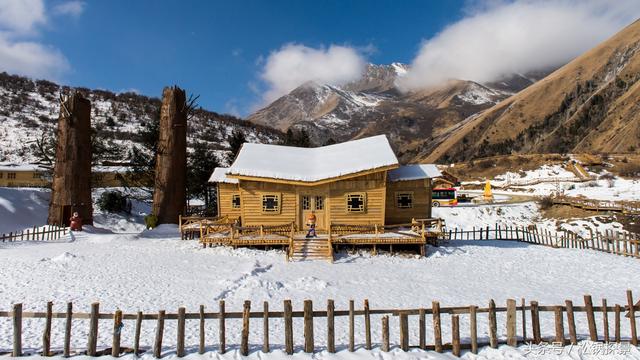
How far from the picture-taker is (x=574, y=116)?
12131cm

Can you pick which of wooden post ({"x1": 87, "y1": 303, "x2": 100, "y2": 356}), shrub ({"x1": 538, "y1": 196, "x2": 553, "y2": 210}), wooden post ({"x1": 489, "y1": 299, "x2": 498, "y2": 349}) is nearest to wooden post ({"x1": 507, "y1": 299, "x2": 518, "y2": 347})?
wooden post ({"x1": 489, "y1": 299, "x2": 498, "y2": 349})

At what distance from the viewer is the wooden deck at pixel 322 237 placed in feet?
66.1

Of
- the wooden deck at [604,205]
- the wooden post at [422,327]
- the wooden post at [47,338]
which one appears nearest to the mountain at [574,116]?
the wooden deck at [604,205]

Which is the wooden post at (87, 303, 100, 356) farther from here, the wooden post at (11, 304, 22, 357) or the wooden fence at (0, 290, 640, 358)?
the wooden post at (11, 304, 22, 357)

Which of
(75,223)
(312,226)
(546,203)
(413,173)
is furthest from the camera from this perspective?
(546,203)

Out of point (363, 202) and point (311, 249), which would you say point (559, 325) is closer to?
point (311, 249)

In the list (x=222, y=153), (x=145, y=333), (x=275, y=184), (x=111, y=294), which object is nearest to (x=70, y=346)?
(x=145, y=333)

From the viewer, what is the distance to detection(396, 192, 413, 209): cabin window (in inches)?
950

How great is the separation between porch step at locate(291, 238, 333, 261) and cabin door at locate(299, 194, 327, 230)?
1.85 meters

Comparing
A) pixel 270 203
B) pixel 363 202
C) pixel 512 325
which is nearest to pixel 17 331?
pixel 512 325

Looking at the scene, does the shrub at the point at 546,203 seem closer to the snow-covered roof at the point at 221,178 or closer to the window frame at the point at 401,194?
the window frame at the point at 401,194

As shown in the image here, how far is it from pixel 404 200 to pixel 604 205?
2689 cm

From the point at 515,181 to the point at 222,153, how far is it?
52.3 meters

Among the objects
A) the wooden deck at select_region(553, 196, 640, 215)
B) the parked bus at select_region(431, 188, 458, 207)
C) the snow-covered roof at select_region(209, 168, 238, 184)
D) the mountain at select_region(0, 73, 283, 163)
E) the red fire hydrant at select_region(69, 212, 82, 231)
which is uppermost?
the mountain at select_region(0, 73, 283, 163)
